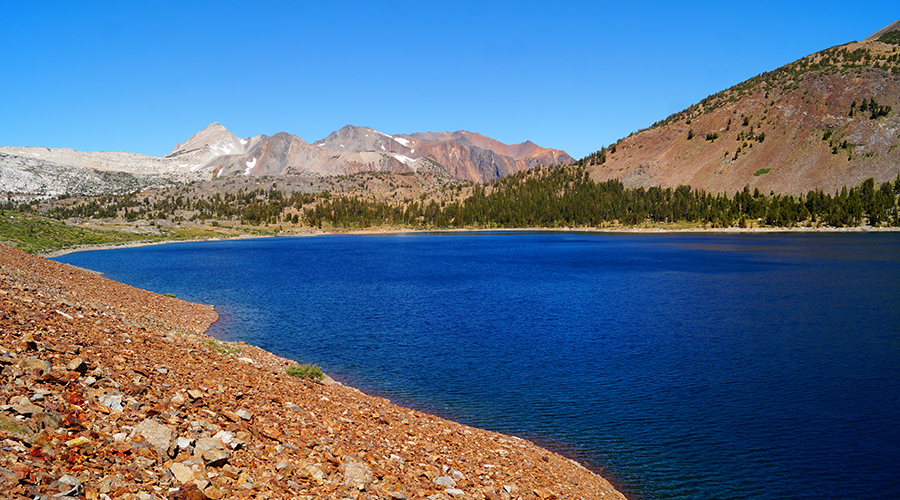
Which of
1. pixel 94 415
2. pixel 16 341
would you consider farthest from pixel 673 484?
pixel 16 341

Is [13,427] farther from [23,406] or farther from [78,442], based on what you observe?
[78,442]

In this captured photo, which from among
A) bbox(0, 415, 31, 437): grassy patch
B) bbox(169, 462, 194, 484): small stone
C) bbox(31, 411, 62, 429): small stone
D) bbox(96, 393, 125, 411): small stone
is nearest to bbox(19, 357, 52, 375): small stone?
bbox(96, 393, 125, 411): small stone

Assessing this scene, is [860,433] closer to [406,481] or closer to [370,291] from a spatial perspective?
[406,481]

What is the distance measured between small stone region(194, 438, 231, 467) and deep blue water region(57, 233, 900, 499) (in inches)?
476

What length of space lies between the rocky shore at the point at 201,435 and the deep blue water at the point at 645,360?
14.1 feet

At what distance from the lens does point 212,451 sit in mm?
10719

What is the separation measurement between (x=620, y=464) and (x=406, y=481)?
904 centimetres

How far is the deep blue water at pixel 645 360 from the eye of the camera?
18.4 m

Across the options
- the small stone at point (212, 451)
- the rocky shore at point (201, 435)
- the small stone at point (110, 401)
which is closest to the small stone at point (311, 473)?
the rocky shore at point (201, 435)

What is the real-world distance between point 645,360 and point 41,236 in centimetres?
12534

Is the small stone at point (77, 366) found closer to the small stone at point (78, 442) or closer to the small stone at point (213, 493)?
the small stone at point (78, 442)

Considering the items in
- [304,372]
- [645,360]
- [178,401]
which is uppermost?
[178,401]

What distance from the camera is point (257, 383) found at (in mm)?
18156

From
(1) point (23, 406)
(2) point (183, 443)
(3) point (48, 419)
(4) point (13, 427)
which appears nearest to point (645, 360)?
(2) point (183, 443)
